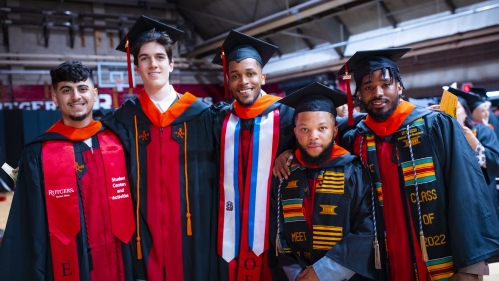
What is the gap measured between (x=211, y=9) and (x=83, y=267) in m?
10.00

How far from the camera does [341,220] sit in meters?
2.22

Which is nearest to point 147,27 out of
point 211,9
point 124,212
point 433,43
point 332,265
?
point 124,212

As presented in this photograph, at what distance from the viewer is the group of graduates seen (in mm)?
2174

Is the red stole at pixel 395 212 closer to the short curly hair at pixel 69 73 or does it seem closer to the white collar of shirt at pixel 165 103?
the white collar of shirt at pixel 165 103

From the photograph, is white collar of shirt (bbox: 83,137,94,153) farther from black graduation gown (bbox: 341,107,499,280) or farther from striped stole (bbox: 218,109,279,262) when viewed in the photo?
black graduation gown (bbox: 341,107,499,280)

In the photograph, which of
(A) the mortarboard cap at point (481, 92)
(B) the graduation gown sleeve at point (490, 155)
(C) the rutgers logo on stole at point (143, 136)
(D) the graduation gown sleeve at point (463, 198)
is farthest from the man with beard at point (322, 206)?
(A) the mortarboard cap at point (481, 92)

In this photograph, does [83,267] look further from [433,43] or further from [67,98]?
[433,43]

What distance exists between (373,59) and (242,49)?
83cm

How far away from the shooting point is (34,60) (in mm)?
10594

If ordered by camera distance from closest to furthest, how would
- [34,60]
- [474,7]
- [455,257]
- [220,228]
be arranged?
[455,257] < [220,228] < [474,7] < [34,60]

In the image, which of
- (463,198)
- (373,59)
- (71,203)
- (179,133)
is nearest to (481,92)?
(373,59)

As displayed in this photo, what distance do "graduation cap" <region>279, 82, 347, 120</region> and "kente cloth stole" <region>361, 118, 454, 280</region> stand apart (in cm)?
39

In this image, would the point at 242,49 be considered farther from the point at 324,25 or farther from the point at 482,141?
the point at 324,25

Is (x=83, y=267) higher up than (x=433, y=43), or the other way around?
(x=433, y=43)
